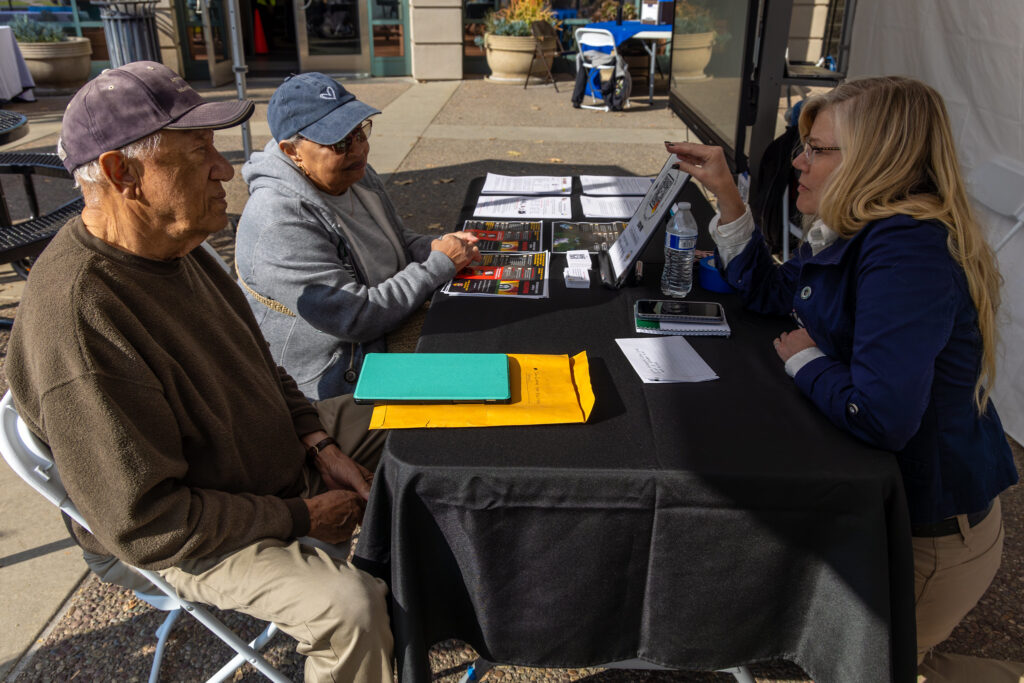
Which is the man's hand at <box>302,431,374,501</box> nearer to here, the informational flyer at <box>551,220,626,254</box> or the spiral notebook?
the spiral notebook

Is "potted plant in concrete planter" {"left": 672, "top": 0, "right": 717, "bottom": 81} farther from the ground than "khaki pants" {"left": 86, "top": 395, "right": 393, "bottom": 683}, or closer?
farther from the ground

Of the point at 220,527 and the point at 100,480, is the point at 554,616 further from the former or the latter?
the point at 100,480

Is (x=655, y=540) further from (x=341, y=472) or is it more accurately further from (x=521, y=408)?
(x=341, y=472)

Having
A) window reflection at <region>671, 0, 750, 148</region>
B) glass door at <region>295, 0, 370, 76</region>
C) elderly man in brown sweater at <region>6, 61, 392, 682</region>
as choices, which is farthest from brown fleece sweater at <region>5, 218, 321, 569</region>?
glass door at <region>295, 0, 370, 76</region>

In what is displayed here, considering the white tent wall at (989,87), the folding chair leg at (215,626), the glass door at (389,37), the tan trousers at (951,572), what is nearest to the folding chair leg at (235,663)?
the folding chair leg at (215,626)

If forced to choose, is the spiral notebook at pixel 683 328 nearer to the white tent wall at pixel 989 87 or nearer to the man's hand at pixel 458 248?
the man's hand at pixel 458 248

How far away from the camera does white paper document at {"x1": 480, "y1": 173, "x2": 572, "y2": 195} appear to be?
356cm

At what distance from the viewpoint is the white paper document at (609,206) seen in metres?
3.24

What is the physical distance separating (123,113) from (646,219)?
4.96ft

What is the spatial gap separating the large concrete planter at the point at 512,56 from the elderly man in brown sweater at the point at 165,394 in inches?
439

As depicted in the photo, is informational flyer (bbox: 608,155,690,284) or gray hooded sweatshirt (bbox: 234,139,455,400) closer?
informational flyer (bbox: 608,155,690,284)

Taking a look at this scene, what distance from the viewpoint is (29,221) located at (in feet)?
13.7

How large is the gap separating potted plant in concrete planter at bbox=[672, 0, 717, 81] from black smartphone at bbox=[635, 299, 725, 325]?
3.82m

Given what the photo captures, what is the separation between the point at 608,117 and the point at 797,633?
9.29 m
